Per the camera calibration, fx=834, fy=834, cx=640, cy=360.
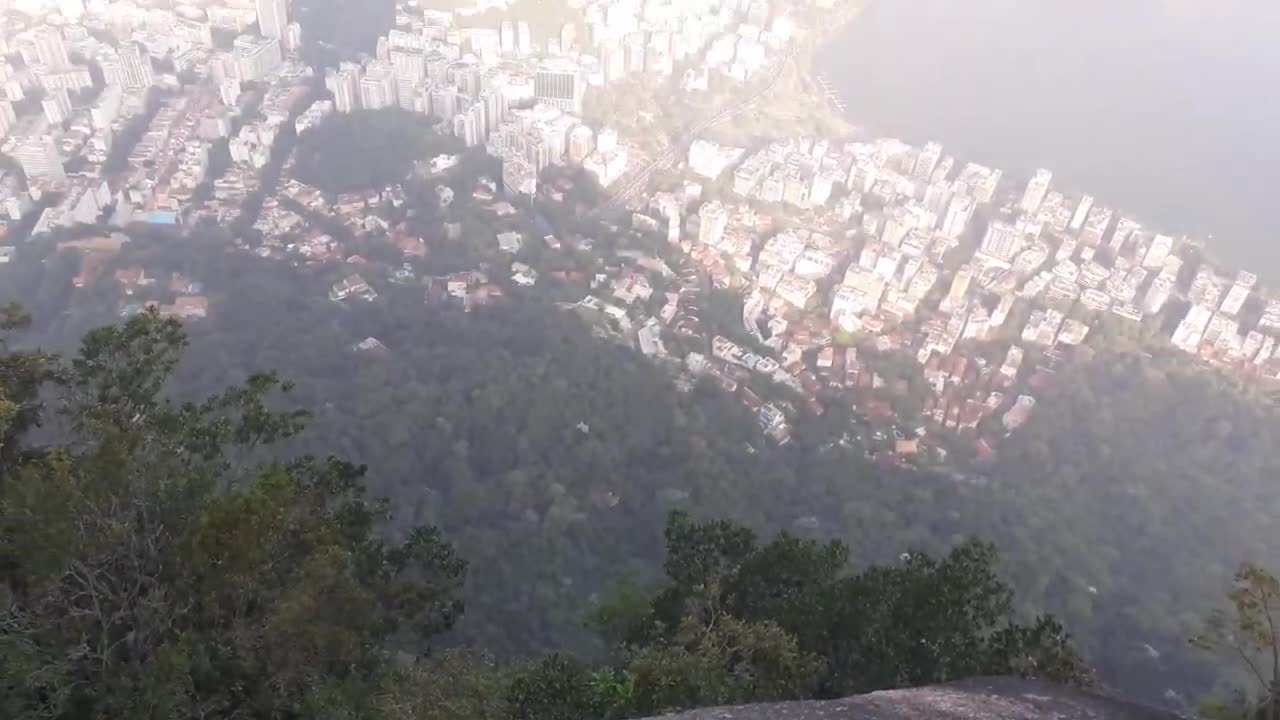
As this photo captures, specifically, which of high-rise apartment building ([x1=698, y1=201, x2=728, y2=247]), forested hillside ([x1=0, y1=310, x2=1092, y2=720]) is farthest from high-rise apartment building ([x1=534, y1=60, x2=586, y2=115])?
forested hillside ([x1=0, y1=310, x2=1092, y2=720])

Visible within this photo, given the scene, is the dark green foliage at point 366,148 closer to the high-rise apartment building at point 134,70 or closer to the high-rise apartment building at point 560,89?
the high-rise apartment building at point 560,89

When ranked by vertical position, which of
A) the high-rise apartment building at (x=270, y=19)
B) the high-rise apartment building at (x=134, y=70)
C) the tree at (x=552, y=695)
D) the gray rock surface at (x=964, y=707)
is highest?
the gray rock surface at (x=964, y=707)

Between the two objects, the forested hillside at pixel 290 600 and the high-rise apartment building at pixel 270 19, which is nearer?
the forested hillside at pixel 290 600

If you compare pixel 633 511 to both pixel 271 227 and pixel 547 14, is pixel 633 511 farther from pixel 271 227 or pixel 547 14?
pixel 547 14

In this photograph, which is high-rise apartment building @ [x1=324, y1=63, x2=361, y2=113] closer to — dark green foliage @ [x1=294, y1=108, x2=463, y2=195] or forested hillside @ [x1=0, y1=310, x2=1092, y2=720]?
dark green foliage @ [x1=294, y1=108, x2=463, y2=195]

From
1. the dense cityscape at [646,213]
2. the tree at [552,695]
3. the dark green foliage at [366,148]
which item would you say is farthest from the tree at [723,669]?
the dark green foliage at [366,148]

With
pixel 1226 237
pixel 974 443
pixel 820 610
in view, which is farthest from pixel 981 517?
pixel 1226 237

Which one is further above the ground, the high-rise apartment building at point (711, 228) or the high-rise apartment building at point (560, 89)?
the high-rise apartment building at point (560, 89)
